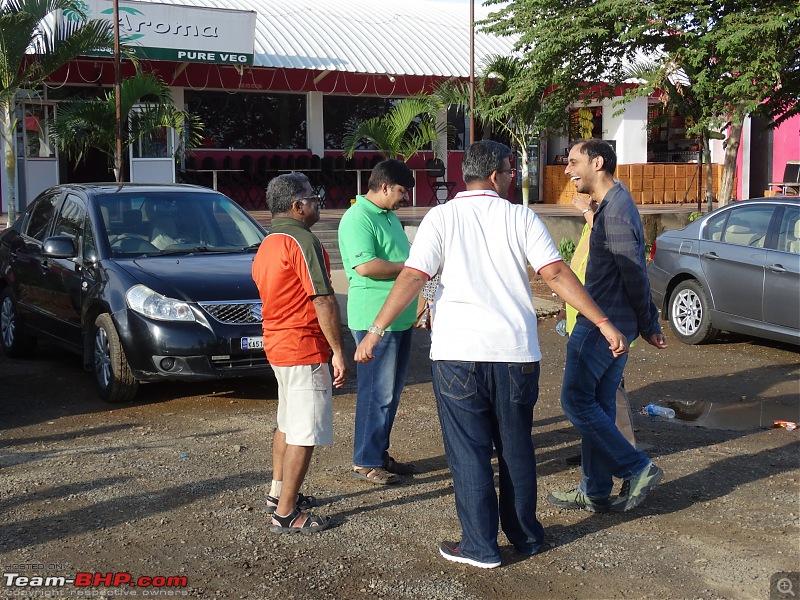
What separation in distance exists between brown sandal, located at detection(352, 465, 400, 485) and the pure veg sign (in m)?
13.7

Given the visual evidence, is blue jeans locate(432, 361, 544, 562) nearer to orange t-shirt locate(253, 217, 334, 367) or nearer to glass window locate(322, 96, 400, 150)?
orange t-shirt locate(253, 217, 334, 367)

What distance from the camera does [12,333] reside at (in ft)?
31.2

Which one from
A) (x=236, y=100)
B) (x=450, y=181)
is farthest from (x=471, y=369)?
(x=450, y=181)

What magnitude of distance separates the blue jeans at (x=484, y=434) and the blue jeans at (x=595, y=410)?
710 millimetres

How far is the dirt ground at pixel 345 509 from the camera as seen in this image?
437cm

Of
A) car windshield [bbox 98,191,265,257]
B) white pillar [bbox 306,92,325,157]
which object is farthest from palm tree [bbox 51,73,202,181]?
car windshield [bbox 98,191,265,257]

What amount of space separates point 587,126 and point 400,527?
20.2 meters

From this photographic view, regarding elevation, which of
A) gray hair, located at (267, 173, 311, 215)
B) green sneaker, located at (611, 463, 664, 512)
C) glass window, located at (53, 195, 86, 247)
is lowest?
green sneaker, located at (611, 463, 664, 512)

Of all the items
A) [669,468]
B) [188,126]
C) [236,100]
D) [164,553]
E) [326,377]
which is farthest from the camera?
[236,100]

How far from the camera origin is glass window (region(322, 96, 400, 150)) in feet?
74.4

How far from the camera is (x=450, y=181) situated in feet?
78.1

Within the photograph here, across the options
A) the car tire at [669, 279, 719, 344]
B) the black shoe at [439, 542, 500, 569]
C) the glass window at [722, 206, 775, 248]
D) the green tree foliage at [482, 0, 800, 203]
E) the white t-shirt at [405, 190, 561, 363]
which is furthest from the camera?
the green tree foliage at [482, 0, 800, 203]

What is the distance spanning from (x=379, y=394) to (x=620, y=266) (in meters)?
1.56

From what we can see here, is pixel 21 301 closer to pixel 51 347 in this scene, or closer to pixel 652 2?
pixel 51 347
